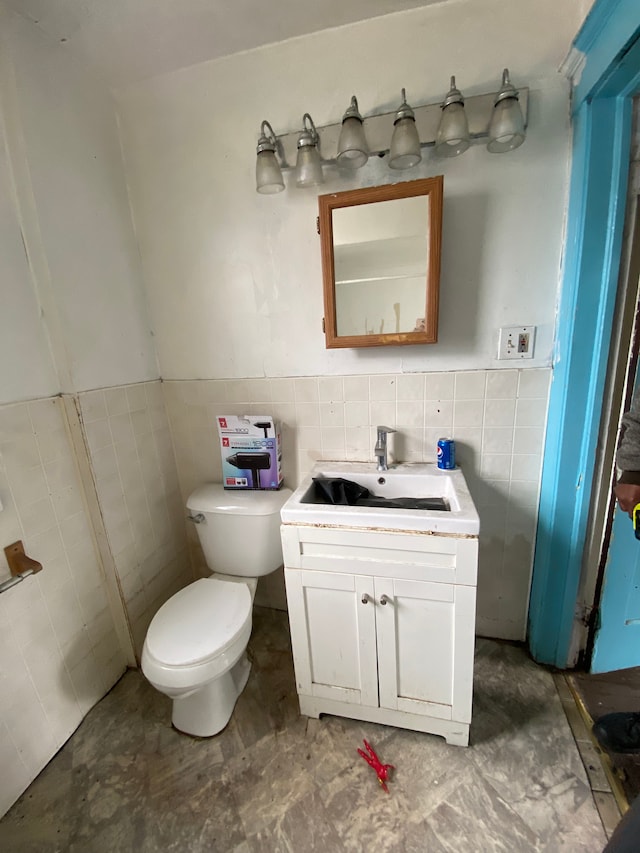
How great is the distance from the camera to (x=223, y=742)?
1.23 metres

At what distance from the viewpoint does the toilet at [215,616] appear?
111 cm

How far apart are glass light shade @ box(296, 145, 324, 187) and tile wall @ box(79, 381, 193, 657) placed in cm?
101

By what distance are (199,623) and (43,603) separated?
505mm

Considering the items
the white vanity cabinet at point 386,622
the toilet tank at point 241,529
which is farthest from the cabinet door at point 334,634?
the toilet tank at point 241,529

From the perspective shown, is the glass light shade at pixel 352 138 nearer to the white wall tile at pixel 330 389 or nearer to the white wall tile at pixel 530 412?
the white wall tile at pixel 330 389

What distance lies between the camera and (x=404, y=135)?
105 centimetres

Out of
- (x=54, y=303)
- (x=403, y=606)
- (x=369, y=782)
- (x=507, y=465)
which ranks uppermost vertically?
(x=54, y=303)

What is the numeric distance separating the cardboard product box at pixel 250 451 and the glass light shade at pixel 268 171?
814 mm

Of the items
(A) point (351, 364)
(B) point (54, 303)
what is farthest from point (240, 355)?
(B) point (54, 303)

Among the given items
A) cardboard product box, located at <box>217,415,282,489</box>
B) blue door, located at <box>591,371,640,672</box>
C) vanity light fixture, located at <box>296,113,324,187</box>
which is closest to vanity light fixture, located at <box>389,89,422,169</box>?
vanity light fixture, located at <box>296,113,324,187</box>

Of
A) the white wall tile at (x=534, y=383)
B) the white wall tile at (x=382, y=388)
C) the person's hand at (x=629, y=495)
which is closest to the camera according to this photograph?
the person's hand at (x=629, y=495)

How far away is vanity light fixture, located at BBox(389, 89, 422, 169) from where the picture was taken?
1.04m

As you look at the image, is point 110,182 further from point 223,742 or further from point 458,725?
point 458,725

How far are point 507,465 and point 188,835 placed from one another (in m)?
1.52
